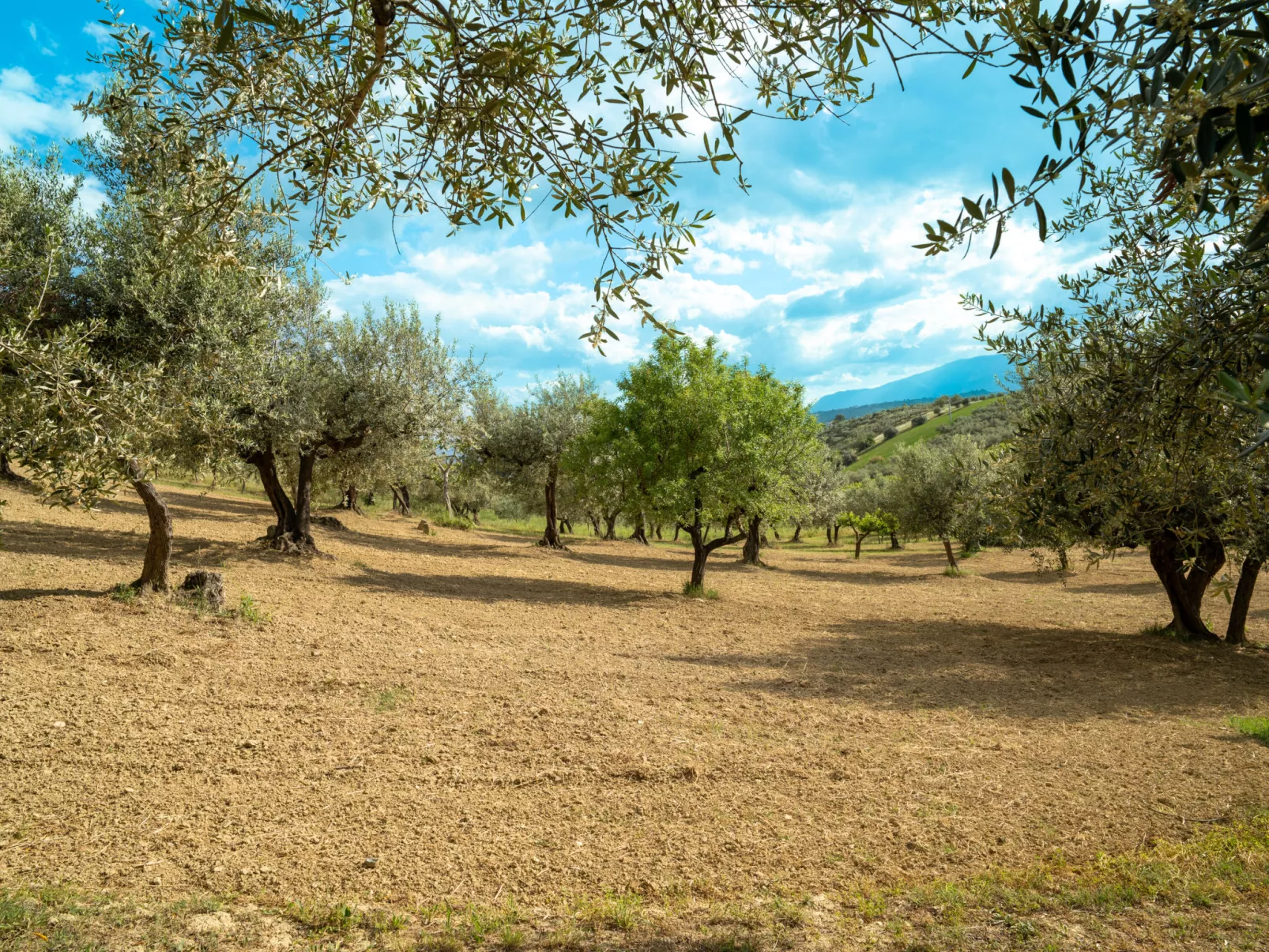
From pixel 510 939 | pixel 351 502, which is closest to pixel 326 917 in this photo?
pixel 510 939

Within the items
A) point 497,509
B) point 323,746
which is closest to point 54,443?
point 323,746

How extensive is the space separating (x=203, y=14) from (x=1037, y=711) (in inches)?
447

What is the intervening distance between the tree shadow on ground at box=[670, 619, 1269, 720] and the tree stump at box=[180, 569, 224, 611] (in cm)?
762

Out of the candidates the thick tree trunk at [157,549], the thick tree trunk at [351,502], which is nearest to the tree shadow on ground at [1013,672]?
the thick tree trunk at [157,549]

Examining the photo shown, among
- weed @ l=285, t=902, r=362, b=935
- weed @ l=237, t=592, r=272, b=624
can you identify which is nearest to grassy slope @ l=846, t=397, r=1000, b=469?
weed @ l=237, t=592, r=272, b=624

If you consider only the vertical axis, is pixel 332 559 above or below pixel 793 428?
below

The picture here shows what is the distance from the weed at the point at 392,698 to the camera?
793 centimetres

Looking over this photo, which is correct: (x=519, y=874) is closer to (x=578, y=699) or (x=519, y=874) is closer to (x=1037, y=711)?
(x=578, y=699)

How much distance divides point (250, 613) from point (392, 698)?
4358 millimetres

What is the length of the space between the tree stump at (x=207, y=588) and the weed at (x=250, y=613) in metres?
0.29

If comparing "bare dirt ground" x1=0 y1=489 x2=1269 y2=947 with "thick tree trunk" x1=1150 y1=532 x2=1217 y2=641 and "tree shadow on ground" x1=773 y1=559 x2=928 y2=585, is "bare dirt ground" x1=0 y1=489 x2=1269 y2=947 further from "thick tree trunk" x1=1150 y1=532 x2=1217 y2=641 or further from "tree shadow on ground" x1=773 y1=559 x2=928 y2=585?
"tree shadow on ground" x1=773 y1=559 x2=928 y2=585

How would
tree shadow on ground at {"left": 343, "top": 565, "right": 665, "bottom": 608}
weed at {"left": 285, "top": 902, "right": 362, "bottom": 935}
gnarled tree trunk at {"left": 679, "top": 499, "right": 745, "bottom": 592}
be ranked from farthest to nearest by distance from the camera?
gnarled tree trunk at {"left": 679, "top": 499, "right": 745, "bottom": 592} → tree shadow on ground at {"left": 343, "top": 565, "right": 665, "bottom": 608} → weed at {"left": 285, "top": 902, "right": 362, "bottom": 935}

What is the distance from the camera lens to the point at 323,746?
662cm

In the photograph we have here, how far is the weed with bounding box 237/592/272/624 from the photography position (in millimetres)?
10922
